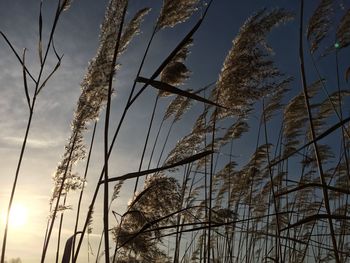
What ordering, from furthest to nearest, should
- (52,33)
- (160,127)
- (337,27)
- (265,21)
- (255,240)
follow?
(255,240)
(160,127)
(265,21)
(337,27)
(52,33)

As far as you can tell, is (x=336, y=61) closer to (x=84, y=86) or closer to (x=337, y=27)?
→ (x=337, y=27)

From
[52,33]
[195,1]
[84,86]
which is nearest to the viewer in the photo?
[52,33]

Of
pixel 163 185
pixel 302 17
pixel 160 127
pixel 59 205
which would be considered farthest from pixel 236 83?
pixel 160 127

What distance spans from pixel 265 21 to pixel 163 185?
1940mm

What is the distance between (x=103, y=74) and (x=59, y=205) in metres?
1.24

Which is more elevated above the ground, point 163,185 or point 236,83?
point 236,83

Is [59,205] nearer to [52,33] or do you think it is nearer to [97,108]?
[97,108]

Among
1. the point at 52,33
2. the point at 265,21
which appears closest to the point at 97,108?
the point at 52,33

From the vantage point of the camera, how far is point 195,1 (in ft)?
10.1

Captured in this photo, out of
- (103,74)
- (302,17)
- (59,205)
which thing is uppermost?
(103,74)

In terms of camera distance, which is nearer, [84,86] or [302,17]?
[302,17]

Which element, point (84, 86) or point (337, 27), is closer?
point (337, 27)

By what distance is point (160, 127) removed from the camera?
6000mm

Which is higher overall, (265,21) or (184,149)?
(265,21)
